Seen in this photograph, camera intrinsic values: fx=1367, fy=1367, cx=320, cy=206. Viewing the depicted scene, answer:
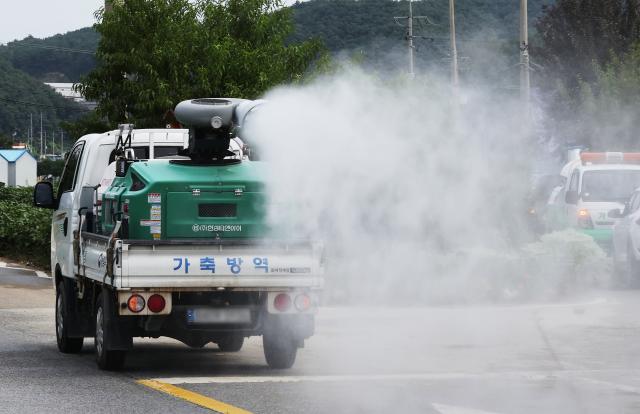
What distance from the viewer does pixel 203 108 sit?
1235 cm

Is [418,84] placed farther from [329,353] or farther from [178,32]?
[178,32]

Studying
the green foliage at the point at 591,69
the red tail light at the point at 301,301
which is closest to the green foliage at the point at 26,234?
the red tail light at the point at 301,301

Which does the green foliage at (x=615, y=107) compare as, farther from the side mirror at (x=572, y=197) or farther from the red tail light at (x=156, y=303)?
the red tail light at (x=156, y=303)

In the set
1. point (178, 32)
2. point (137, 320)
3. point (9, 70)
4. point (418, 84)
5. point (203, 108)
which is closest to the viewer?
point (137, 320)

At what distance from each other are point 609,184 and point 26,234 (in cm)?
1197

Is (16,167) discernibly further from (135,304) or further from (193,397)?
(193,397)

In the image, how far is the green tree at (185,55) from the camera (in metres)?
25.3

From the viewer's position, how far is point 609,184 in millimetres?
25422

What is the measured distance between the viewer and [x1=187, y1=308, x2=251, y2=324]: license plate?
1130cm

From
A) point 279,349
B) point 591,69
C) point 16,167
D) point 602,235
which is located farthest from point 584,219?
point 16,167

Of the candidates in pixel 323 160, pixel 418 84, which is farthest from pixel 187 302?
pixel 418 84

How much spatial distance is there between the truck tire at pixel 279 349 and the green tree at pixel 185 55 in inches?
524

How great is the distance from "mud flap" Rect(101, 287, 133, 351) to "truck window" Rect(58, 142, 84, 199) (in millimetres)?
2758

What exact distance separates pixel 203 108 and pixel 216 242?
1687 mm
